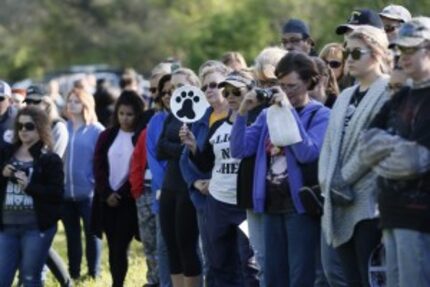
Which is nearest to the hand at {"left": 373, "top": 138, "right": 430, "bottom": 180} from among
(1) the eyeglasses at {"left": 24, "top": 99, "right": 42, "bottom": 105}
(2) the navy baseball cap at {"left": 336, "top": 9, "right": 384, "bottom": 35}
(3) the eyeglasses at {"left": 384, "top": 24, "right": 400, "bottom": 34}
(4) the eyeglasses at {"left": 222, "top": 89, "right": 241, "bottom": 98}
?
(4) the eyeglasses at {"left": 222, "top": 89, "right": 241, "bottom": 98}

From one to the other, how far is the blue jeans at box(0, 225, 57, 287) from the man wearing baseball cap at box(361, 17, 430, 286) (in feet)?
14.2

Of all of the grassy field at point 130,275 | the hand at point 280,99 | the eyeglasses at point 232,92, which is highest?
the eyeglasses at point 232,92

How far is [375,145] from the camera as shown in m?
7.64

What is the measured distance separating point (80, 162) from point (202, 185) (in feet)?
13.2

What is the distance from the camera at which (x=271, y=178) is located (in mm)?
9125

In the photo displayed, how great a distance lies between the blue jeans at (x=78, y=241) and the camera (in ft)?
46.0

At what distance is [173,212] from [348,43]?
325 centimetres

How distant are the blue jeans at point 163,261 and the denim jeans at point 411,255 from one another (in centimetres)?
430

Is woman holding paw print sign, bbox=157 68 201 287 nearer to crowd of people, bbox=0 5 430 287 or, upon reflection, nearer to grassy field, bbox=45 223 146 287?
crowd of people, bbox=0 5 430 287

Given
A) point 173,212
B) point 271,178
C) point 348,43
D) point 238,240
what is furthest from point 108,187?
point 348,43

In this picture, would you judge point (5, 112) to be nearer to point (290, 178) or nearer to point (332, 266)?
point (290, 178)

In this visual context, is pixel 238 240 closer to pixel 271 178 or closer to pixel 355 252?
pixel 271 178

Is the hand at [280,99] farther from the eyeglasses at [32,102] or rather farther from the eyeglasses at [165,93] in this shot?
the eyeglasses at [32,102]

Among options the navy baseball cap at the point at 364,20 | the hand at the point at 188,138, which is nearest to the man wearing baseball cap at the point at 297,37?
the navy baseball cap at the point at 364,20
